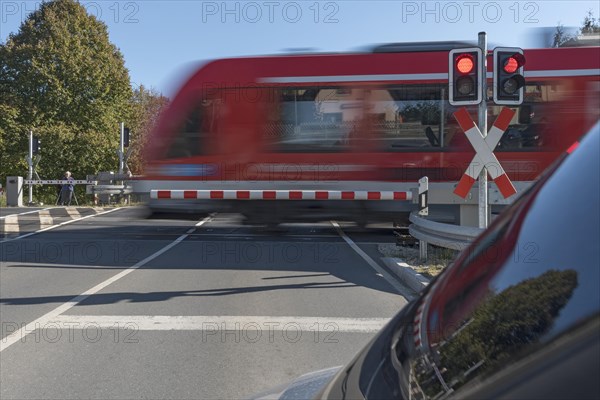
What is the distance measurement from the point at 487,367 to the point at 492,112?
435 inches

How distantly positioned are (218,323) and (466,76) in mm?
4345

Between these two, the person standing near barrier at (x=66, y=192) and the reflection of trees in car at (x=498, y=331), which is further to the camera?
the person standing near barrier at (x=66, y=192)

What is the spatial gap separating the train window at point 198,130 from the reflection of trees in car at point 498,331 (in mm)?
10705

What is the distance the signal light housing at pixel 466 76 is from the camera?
7324mm

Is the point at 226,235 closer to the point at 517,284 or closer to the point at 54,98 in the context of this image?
the point at 517,284

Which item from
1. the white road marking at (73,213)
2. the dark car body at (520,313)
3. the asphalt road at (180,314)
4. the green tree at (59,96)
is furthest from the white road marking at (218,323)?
the green tree at (59,96)

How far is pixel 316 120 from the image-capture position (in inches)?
448

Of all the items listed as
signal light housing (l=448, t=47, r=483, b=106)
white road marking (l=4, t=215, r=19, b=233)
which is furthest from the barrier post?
white road marking (l=4, t=215, r=19, b=233)

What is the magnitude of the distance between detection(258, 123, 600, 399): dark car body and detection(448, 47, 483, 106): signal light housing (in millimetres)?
6431

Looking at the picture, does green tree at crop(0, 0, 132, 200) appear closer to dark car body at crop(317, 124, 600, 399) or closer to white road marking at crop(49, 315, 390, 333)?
white road marking at crop(49, 315, 390, 333)

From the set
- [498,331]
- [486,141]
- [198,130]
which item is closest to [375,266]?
[486,141]

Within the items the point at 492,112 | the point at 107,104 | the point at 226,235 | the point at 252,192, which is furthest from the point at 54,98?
the point at 492,112

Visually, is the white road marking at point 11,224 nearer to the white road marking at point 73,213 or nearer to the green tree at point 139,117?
the white road marking at point 73,213

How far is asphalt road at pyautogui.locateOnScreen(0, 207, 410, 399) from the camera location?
13.8 ft
